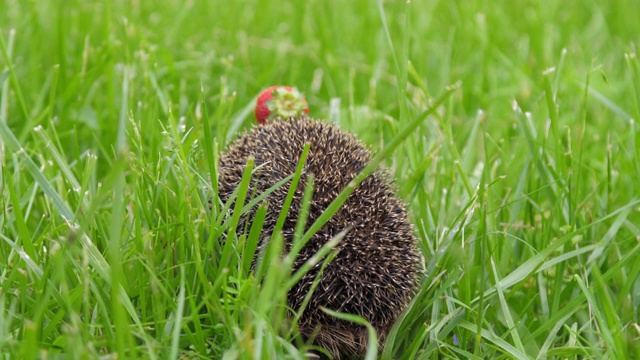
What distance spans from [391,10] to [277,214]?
5.49 metres

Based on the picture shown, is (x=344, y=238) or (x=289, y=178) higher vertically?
(x=289, y=178)

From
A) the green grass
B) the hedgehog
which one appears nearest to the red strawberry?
the green grass

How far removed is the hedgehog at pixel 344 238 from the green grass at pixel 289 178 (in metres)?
0.13

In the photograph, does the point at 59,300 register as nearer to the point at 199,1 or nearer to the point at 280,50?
the point at 280,50

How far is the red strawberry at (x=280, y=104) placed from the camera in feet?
14.4

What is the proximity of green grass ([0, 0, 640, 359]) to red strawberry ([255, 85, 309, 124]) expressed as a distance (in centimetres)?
26

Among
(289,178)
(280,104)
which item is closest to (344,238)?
(289,178)

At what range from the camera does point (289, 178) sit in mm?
3039

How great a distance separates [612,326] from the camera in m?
3.10

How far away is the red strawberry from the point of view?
4.39 m

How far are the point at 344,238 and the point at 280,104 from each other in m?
1.52

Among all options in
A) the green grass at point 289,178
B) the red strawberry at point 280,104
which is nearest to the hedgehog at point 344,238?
the green grass at point 289,178

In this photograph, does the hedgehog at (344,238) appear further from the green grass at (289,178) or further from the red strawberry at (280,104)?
the red strawberry at (280,104)

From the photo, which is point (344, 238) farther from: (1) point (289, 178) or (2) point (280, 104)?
(2) point (280, 104)
